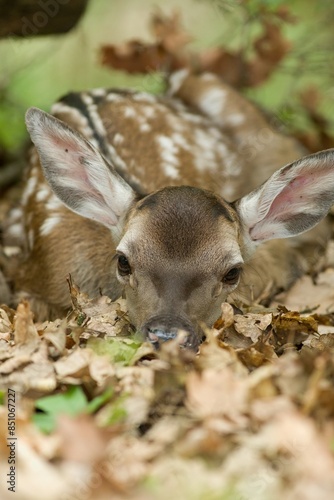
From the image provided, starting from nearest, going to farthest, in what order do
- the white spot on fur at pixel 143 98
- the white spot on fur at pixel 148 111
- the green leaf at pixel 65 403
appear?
1. the green leaf at pixel 65 403
2. the white spot on fur at pixel 148 111
3. the white spot on fur at pixel 143 98

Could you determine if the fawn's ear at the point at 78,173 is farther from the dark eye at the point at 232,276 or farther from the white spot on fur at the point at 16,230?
the white spot on fur at the point at 16,230

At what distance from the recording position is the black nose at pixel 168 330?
365cm

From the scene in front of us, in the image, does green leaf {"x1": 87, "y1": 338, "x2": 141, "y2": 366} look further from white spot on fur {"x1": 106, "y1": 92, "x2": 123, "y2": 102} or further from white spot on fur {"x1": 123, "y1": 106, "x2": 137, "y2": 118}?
white spot on fur {"x1": 106, "y1": 92, "x2": 123, "y2": 102}

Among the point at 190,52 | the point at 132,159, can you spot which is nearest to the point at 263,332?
the point at 132,159

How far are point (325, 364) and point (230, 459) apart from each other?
608mm

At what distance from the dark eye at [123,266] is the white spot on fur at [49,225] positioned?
125 cm

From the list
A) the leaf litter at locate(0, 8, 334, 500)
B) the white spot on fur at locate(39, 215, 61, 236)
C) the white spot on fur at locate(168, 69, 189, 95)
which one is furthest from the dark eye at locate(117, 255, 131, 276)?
the white spot on fur at locate(168, 69, 189, 95)

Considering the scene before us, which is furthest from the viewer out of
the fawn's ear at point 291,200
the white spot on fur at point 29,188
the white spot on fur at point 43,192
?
the white spot on fur at point 29,188

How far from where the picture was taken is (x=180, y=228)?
4.09m

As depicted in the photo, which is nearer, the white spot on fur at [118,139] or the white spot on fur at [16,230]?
the white spot on fur at [118,139]

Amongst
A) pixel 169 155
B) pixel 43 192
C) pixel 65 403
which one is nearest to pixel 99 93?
pixel 169 155

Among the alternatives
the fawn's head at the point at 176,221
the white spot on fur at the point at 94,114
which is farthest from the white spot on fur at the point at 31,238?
the white spot on fur at the point at 94,114

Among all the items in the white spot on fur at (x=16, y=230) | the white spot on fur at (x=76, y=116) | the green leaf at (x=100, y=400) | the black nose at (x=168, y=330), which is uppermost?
the green leaf at (x=100, y=400)

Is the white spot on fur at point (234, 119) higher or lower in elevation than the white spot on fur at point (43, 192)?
lower
